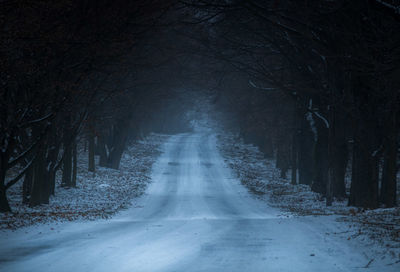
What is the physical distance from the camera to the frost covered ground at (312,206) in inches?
347

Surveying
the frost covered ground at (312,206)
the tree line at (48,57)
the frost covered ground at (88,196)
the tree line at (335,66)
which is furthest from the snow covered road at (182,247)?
the tree line at (48,57)

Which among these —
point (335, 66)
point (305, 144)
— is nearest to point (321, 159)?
point (305, 144)

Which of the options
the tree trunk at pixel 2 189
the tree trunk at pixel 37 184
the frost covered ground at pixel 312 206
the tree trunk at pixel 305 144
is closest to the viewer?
the frost covered ground at pixel 312 206

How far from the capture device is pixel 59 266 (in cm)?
737

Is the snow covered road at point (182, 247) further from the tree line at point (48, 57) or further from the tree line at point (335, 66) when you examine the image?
the tree line at point (48, 57)

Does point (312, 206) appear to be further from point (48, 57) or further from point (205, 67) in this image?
point (48, 57)

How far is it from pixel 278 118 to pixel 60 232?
26567 millimetres

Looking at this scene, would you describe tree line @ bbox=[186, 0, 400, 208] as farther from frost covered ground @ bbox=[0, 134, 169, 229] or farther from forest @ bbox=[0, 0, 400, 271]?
frost covered ground @ bbox=[0, 134, 169, 229]

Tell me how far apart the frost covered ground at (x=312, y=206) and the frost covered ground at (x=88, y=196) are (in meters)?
7.81

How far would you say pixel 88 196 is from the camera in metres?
24.8

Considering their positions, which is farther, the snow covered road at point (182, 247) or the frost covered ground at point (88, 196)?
the frost covered ground at point (88, 196)

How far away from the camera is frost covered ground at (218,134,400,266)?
8812 millimetres

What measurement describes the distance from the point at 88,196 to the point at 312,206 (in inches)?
470

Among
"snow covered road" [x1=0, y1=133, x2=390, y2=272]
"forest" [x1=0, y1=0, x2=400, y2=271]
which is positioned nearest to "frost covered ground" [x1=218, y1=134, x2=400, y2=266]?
"snow covered road" [x1=0, y1=133, x2=390, y2=272]
